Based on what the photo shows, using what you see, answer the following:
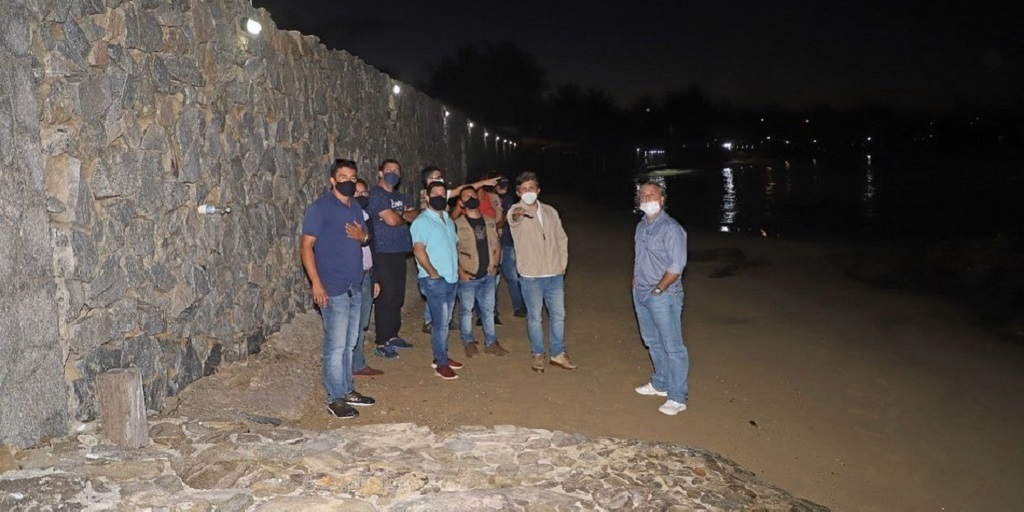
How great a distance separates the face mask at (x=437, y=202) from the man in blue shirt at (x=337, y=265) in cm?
108

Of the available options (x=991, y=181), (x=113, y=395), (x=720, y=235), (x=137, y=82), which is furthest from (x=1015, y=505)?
(x=991, y=181)

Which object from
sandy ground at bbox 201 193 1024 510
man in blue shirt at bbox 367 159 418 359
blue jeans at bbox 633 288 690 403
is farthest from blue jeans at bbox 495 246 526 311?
blue jeans at bbox 633 288 690 403

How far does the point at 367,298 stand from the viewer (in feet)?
22.8

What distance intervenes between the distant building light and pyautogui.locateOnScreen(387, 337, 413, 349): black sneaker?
3.37 metres

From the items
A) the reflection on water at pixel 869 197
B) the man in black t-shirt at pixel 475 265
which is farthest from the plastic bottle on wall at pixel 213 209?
the reflection on water at pixel 869 197

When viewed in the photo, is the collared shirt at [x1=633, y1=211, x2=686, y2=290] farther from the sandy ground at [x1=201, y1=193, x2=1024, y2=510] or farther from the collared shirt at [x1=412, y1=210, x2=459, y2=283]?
the collared shirt at [x1=412, y1=210, x2=459, y2=283]

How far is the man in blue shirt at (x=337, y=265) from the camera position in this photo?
18.1 feet

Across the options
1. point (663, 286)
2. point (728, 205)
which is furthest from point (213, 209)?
point (728, 205)

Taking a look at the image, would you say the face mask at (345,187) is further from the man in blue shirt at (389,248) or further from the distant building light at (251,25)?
the distant building light at (251,25)

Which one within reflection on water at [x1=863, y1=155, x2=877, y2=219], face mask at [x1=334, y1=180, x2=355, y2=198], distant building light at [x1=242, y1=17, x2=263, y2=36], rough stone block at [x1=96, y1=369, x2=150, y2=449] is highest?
distant building light at [x1=242, y1=17, x2=263, y2=36]

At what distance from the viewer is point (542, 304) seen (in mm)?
6930

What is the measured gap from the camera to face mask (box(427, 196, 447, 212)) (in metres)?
6.91

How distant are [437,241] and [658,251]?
6.93ft

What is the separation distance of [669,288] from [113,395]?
4.06m
